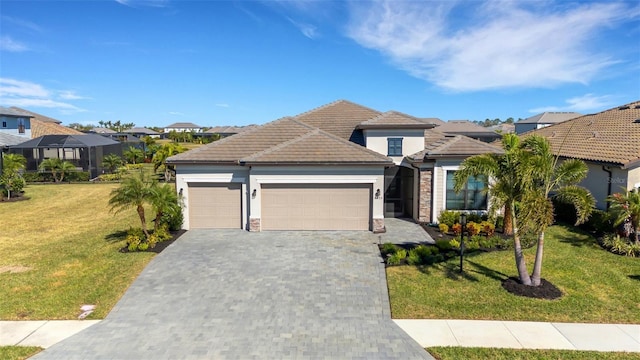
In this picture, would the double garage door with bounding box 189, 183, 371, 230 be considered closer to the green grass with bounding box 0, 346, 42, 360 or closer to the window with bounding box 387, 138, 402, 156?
the window with bounding box 387, 138, 402, 156

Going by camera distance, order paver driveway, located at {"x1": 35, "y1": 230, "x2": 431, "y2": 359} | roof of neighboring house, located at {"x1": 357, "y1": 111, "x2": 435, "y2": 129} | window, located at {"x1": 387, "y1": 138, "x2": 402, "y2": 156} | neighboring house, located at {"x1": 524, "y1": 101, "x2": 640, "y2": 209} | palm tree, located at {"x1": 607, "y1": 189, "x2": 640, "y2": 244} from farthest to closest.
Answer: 1. window, located at {"x1": 387, "y1": 138, "x2": 402, "y2": 156}
2. roof of neighboring house, located at {"x1": 357, "y1": 111, "x2": 435, "y2": 129}
3. neighboring house, located at {"x1": 524, "y1": 101, "x2": 640, "y2": 209}
4. palm tree, located at {"x1": 607, "y1": 189, "x2": 640, "y2": 244}
5. paver driveway, located at {"x1": 35, "y1": 230, "x2": 431, "y2": 359}

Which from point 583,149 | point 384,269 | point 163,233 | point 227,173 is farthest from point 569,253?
point 163,233

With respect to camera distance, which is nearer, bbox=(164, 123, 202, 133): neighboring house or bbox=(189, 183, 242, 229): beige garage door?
bbox=(189, 183, 242, 229): beige garage door

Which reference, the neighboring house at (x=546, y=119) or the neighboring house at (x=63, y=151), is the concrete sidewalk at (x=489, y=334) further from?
the neighboring house at (x=546, y=119)

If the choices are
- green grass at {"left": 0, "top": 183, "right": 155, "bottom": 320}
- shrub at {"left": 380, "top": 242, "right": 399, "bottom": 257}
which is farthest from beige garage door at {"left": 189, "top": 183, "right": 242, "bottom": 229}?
shrub at {"left": 380, "top": 242, "right": 399, "bottom": 257}

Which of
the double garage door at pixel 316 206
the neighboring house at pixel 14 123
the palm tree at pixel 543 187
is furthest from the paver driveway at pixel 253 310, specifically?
the neighboring house at pixel 14 123

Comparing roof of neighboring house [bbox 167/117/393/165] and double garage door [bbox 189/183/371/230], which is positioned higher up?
roof of neighboring house [bbox 167/117/393/165]

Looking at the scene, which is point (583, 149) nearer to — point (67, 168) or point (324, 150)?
point (324, 150)

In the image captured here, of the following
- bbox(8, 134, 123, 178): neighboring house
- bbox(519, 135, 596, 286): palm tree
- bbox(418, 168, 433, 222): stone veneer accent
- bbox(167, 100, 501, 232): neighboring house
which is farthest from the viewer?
bbox(8, 134, 123, 178): neighboring house
